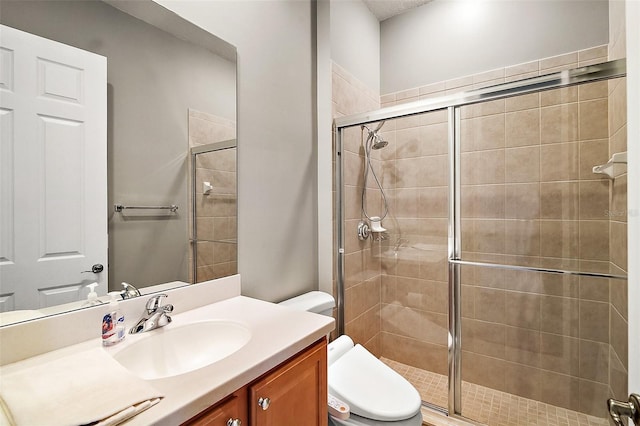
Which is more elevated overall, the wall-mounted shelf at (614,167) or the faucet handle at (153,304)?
the wall-mounted shelf at (614,167)

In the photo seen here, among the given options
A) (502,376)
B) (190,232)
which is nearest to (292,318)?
(190,232)

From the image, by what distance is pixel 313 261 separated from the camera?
1.88m

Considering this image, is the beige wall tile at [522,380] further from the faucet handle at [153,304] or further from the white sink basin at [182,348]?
the faucet handle at [153,304]

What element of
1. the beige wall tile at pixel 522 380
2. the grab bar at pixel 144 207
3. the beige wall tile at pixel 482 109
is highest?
the beige wall tile at pixel 482 109

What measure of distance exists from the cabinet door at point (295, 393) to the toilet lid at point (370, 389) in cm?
31

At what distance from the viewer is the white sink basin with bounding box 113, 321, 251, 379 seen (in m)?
0.87

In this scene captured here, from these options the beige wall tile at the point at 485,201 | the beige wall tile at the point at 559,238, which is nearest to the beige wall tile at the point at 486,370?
the beige wall tile at the point at 559,238

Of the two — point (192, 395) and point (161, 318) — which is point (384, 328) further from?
point (192, 395)

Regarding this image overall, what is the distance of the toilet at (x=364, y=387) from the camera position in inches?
47.7

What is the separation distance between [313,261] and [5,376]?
4.51 ft

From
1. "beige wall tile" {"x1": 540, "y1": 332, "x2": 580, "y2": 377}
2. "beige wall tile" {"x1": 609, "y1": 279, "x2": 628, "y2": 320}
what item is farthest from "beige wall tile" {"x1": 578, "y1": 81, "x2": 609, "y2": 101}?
"beige wall tile" {"x1": 540, "y1": 332, "x2": 580, "y2": 377}

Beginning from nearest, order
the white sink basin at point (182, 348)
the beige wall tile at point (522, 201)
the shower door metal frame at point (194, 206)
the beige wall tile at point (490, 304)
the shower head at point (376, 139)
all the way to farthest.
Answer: the white sink basin at point (182, 348)
the shower door metal frame at point (194, 206)
the beige wall tile at point (522, 201)
the beige wall tile at point (490, 304)
the shower head at point (376, 139)

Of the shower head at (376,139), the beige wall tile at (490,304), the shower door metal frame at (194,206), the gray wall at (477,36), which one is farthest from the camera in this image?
the shower head at (376,139)

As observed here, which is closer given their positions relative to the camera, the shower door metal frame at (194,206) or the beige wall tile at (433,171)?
the shower door metal frame at (194,206)
